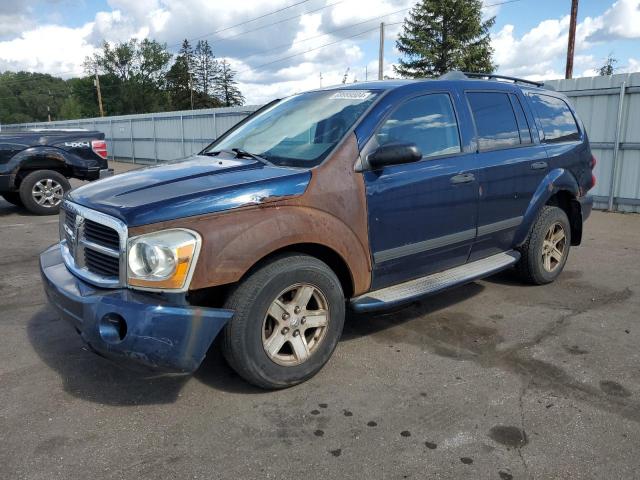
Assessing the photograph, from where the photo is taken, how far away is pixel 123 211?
109 inches

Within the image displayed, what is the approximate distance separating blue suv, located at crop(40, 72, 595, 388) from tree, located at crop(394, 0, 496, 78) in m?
35.9

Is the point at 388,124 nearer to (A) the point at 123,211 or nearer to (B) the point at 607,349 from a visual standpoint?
(A) the point at 123,211

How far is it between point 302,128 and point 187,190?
1142 mm

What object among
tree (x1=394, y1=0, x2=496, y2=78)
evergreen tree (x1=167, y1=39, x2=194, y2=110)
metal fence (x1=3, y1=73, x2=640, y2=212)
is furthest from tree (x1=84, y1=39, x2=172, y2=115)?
metal fence (x1=3, y1=73, x2=640, y2=212)

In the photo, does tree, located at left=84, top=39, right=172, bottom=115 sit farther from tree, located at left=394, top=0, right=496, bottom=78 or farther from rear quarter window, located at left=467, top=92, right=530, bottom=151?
rear quarter window, located at left=467, top=92, right=530, bottom=151

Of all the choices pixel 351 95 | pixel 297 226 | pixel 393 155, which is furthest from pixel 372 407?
pixel 351 95

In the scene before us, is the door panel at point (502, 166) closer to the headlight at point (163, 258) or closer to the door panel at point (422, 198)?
the door panel at point (422, 198)

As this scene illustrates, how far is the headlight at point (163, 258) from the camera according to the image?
2654mm

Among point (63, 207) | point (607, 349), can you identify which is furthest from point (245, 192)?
point (607, 349)

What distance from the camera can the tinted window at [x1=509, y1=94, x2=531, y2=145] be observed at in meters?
4.57

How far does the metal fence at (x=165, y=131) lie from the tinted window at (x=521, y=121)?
12.4m

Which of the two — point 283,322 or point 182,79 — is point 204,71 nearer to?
point 182,79

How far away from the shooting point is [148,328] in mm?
2588

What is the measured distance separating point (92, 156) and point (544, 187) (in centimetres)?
817
